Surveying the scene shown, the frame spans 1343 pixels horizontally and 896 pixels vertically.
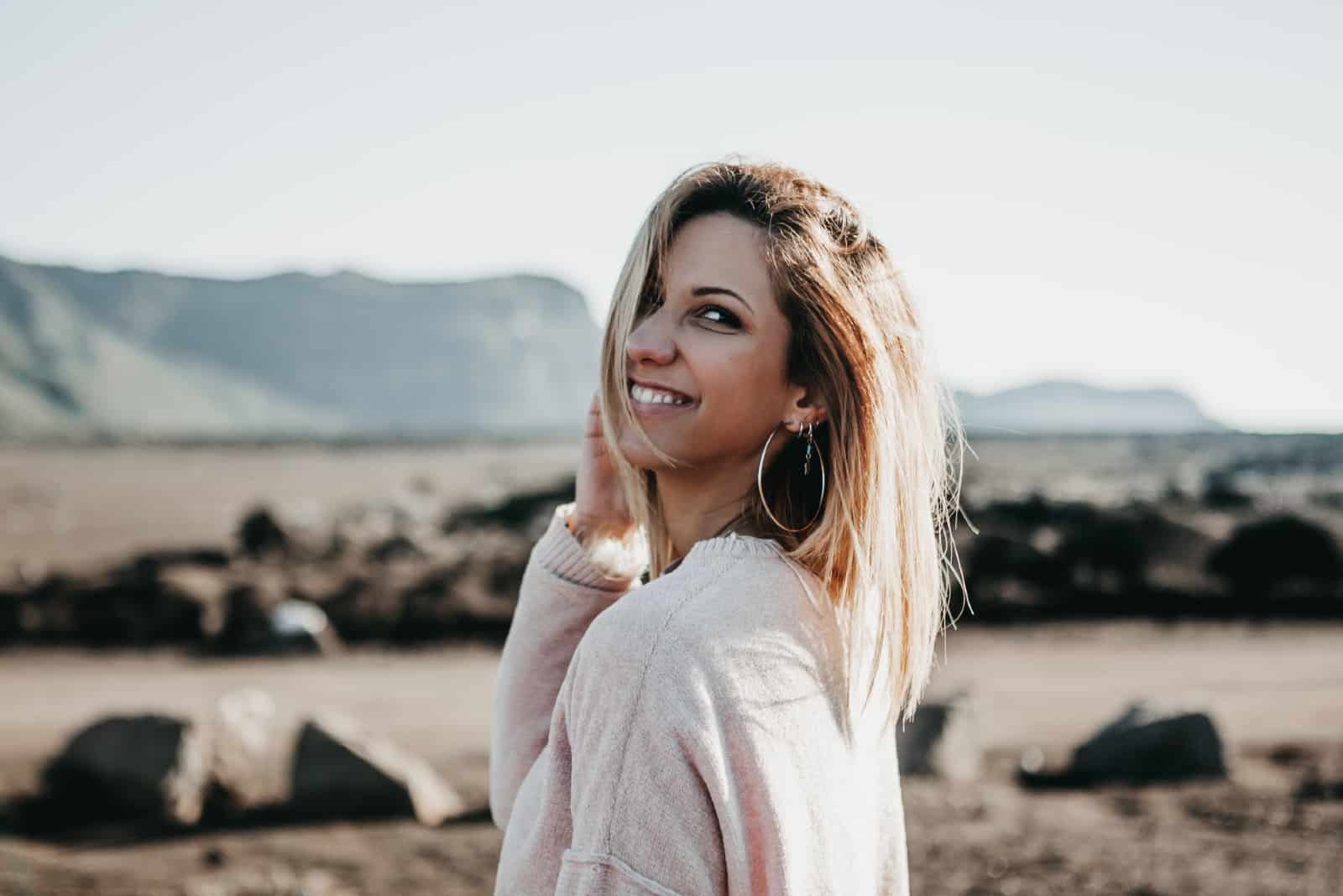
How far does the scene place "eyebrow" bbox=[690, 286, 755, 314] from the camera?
156 centimetres

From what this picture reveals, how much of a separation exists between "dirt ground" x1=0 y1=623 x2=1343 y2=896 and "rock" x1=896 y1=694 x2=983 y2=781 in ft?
0.47

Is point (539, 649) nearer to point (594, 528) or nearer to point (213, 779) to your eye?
point (594, 528)

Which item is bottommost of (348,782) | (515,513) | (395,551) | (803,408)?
(515,513)

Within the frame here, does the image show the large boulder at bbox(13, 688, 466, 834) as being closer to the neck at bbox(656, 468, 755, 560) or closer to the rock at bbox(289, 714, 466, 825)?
the rock at bbox(289, 714, 466, 825)

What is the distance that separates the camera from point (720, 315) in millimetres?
1587

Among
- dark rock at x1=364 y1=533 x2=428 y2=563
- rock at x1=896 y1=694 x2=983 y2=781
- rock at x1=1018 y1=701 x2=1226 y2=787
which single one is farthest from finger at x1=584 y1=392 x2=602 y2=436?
dark rock at x1=364 y1=533 x2=428 y2=563

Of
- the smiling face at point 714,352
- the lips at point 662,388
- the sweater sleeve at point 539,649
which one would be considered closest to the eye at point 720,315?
the smiling face at point 714,352

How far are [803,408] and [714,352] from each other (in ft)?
0.48

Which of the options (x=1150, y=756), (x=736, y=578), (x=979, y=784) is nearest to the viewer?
(x=736, y=578)

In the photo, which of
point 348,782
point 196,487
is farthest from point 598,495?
point 196,487

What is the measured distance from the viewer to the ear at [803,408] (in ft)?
5.24

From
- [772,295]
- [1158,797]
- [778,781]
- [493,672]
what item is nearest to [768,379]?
[772,295]

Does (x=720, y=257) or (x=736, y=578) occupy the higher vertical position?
(x=720, y=257)

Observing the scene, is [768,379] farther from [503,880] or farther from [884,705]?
[503,880]
